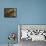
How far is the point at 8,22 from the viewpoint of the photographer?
3.40m

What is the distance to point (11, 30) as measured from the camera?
3.40m

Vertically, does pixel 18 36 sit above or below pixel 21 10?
below

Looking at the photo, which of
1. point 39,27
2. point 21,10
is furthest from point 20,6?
point 39,27

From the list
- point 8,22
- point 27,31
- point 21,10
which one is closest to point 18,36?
point 27,31

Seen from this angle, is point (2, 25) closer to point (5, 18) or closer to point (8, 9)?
point (5, 18)

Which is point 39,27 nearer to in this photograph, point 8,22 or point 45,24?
point 45,24

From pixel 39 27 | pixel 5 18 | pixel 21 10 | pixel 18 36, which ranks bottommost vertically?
pixel 18 36

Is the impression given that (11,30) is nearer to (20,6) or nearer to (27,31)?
(27,31)

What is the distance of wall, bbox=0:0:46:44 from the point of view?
340cm

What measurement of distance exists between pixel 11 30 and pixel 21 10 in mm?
615

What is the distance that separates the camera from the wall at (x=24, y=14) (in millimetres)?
3398

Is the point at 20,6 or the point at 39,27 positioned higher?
the point at 20,6

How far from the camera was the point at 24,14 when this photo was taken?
342 centimetres

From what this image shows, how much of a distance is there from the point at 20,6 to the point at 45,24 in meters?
0.84
